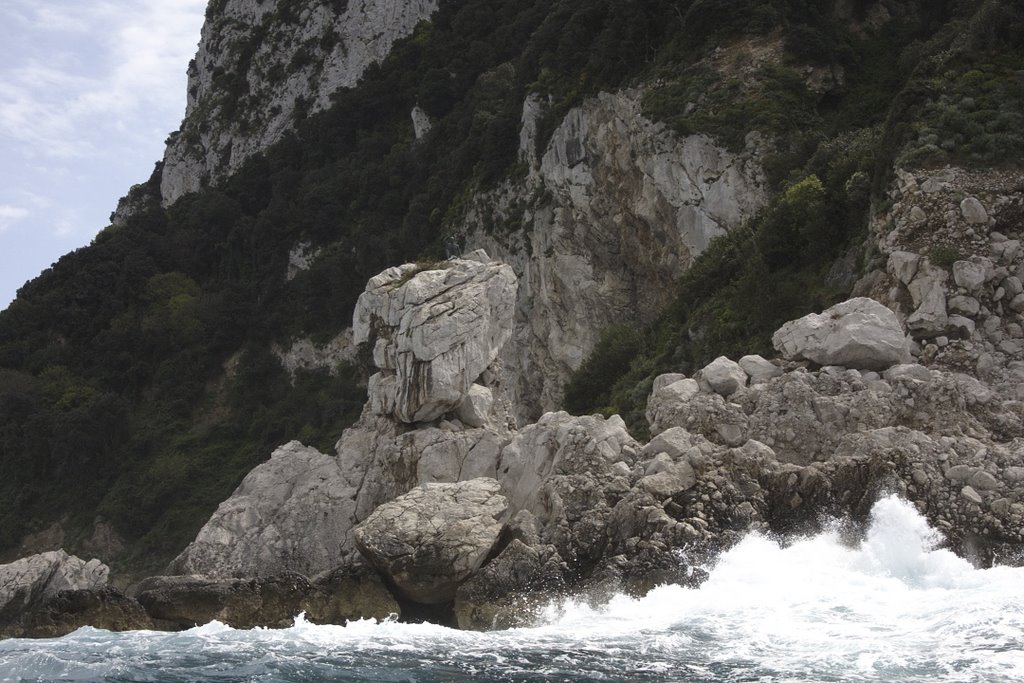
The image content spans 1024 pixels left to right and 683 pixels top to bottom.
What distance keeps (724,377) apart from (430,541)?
21.5ft

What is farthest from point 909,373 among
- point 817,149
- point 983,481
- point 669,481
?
point 817,149

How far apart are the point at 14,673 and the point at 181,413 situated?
4670 centimetres

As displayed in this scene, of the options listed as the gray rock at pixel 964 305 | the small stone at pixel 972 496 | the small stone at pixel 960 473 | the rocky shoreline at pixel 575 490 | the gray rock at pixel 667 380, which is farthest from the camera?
the gray rock at pixel 964 305

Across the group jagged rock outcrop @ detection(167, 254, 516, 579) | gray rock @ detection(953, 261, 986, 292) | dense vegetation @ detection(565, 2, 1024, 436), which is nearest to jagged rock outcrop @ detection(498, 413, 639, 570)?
jagged rock outcrop @ detection(167, 254, 516, 579)

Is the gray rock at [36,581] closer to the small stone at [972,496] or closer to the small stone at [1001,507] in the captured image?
the small stone at [972,496]

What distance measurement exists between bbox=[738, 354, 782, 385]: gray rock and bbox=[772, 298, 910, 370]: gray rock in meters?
0.52

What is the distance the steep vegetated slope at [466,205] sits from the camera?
30094mm

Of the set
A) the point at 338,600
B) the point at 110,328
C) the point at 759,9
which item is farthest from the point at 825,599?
the point at 110,328

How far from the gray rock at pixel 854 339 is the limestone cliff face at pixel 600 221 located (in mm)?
16100

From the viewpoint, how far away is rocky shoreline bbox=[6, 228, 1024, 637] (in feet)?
54.4

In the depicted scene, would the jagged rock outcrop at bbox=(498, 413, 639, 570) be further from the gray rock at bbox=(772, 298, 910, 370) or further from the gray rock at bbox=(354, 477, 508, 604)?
the gray rock at bbox=(772, 298, 910, 370)

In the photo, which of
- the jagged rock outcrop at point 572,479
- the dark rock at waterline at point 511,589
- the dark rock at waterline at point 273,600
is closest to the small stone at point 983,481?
the jagged rock outcrop at point 572,479

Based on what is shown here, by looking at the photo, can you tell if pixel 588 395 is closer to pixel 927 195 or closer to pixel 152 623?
pixel 927 195

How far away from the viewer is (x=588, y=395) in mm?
34906
